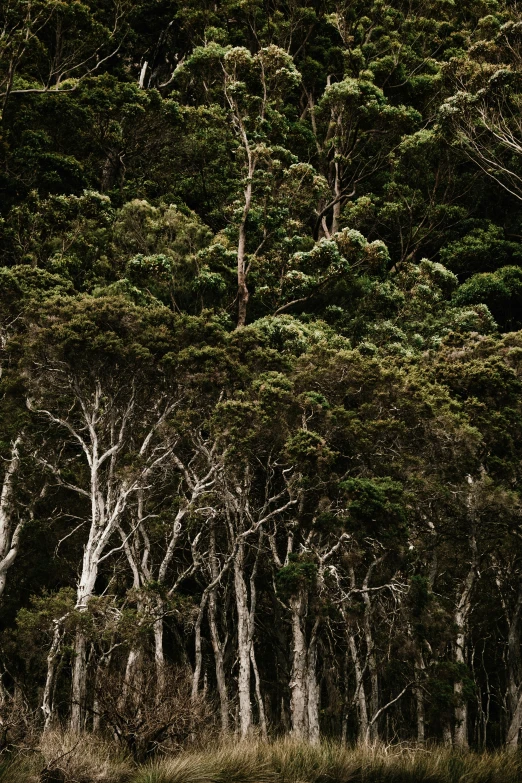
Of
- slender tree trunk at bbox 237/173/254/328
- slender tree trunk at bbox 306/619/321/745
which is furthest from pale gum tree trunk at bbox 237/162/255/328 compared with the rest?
slender tree trunk at bbox 306/619/321/745

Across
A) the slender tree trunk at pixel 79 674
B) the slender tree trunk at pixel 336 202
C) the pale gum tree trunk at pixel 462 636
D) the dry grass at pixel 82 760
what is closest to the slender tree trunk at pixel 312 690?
the pale gum tree trunk at pixel 462 636

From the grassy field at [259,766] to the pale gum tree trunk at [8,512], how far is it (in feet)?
26.7

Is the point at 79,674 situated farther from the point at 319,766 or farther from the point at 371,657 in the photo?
the point at 371,657

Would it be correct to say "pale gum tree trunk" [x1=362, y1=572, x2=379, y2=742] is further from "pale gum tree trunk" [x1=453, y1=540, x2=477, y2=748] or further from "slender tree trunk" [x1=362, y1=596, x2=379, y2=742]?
"pale gum tree trunk" [x1=453, y1=540, x2=477, y2=748]

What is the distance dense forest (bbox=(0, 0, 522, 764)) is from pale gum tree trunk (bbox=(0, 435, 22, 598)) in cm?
9

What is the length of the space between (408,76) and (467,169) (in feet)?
17.0

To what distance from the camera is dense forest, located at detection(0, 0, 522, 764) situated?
1590cm

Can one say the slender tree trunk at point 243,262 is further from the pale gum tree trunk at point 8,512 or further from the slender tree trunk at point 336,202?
the pale gum tree trunk at point 8,512

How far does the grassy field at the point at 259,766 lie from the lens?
10.0 m

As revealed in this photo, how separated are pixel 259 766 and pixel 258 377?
306 inches

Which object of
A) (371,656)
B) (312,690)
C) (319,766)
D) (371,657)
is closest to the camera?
(319,766)

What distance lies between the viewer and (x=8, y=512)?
19109mm

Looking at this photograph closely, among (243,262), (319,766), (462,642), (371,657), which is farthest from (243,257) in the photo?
(319,766)

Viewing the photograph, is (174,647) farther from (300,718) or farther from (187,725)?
(187,725)
